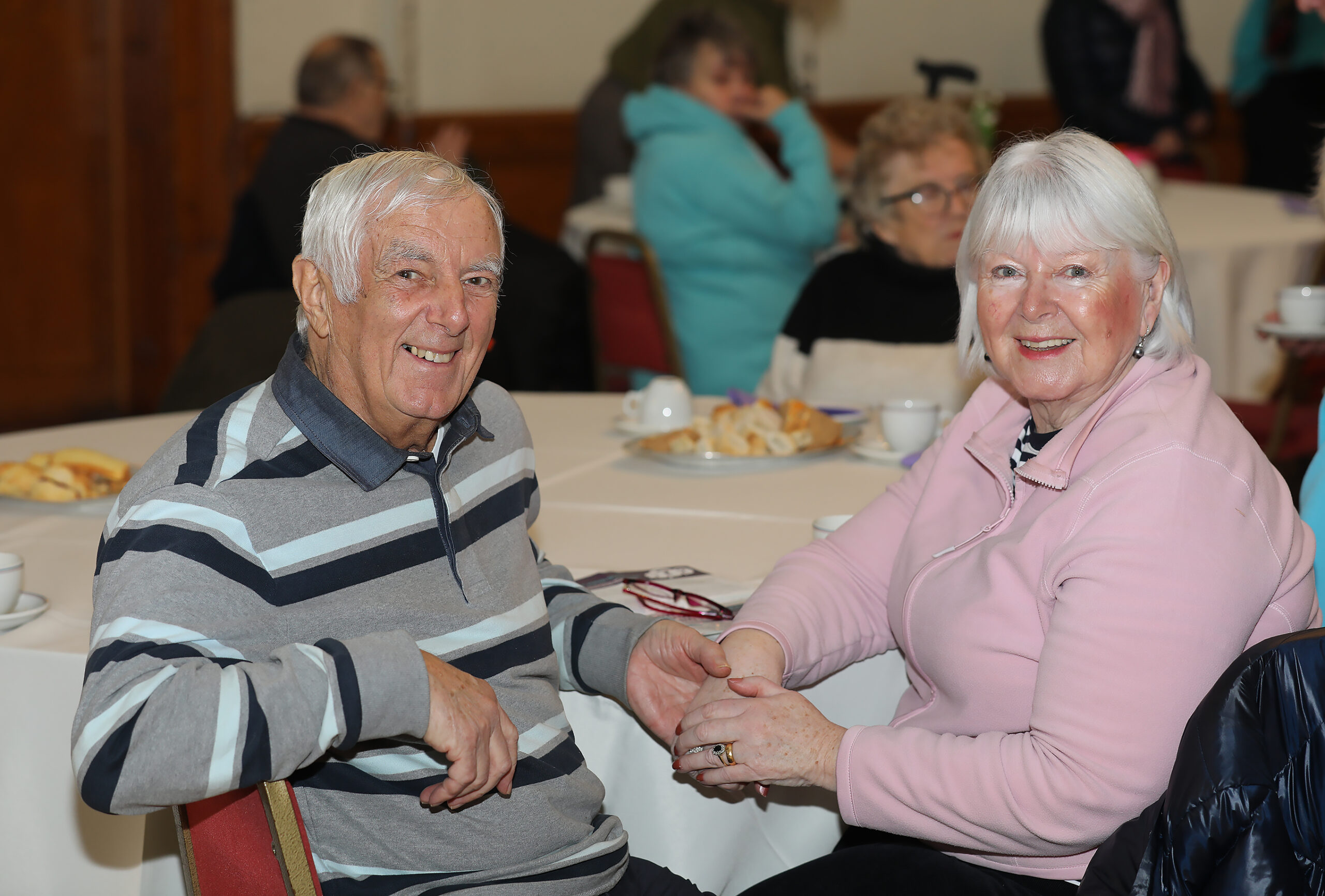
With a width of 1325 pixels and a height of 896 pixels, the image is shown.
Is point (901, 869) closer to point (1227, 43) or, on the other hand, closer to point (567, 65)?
point (567, 65)

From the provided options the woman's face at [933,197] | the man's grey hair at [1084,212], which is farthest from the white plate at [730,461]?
the woman's face at [933,197]

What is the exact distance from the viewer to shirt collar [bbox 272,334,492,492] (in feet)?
3.74

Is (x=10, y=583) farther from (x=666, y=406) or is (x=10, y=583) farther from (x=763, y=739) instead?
(x=666, y=406)

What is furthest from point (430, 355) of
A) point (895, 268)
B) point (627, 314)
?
point (627, 314)

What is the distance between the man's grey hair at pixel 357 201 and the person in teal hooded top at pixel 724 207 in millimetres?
2473

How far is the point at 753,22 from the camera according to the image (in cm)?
572

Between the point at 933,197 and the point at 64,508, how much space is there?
71.5 inches

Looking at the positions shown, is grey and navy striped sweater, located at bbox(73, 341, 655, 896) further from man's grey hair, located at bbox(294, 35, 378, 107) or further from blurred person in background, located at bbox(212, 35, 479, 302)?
man's grey hair, located at bbox(294, 35, 378, 107)

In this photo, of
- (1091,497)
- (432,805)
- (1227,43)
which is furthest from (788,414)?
(1227,43)

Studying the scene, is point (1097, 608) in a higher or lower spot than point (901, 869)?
higher

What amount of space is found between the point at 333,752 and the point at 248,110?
5.13 metres

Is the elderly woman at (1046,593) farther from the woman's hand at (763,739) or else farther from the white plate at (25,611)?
the white plate at (25,611)

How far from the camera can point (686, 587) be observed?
59.8 inches

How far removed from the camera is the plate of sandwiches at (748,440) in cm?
205
